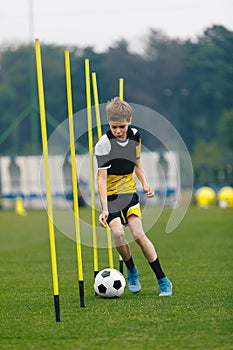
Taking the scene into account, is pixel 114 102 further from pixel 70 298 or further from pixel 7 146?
pixel 7 146

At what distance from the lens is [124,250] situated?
9.09 metres

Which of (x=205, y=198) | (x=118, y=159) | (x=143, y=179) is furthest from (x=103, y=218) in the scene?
(x=205, y=198)

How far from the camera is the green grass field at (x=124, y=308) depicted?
6.51 m

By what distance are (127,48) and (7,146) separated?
1629 centimetres

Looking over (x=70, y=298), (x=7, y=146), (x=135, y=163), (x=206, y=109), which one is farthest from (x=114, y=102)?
(x=206, y=109)

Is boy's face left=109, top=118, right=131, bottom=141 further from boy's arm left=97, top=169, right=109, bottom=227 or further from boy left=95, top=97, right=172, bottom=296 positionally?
boy's arm left=97, top=169, right=109, bottom=227

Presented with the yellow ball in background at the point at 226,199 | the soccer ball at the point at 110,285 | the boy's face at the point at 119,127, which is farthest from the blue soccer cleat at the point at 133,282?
the yellow ball in background at the point at 226,199

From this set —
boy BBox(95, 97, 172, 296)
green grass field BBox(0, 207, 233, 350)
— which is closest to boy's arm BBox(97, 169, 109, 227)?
boy BBox(95, 97, 172, 296)

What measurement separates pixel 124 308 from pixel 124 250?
3.63ft

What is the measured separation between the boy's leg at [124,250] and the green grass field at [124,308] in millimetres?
118

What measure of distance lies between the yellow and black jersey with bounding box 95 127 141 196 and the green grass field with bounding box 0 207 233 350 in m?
1.12

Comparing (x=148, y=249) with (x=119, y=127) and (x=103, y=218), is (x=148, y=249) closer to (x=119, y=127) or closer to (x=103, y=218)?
(x=103, y=218)

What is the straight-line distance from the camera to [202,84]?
47250 mm

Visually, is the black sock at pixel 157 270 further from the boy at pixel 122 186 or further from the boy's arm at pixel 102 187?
the boy's arm at pixel 102 187
